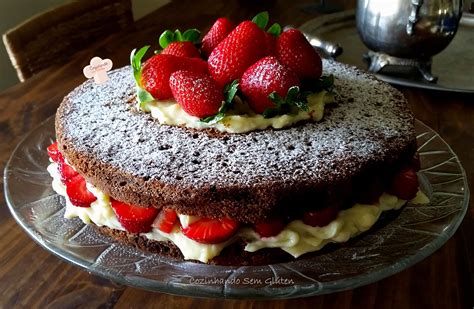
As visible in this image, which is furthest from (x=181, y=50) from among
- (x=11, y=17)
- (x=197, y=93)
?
(x=11, y=17)

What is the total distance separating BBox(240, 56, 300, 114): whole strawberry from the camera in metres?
1.15

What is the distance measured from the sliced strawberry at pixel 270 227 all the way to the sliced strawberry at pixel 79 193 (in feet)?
1.14

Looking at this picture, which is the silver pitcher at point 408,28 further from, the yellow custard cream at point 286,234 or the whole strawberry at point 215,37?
the yellow custard cream at point 286,234

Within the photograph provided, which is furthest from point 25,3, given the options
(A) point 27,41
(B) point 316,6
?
(B) point 316,6

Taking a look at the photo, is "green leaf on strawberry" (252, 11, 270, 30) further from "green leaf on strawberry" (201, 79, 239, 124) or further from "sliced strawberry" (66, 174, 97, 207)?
"sliced strawberry" (66, 174, 97, 207)

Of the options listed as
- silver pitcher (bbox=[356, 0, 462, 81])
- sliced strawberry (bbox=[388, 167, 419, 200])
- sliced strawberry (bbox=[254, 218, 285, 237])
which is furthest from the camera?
silver pitcher (bbox=[356, 0, 462, 81])

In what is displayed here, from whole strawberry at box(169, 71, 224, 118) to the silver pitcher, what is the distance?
900 millimetres

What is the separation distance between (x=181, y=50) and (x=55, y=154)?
368 millimetres

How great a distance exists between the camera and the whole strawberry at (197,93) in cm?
115

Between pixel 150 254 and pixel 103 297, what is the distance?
114mm

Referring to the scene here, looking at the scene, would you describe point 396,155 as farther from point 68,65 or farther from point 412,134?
point 68,65

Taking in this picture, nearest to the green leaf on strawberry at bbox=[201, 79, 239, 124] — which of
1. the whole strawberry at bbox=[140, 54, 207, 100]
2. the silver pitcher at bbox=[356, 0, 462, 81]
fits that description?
the whole strawberry at bbox=[140, 54, 207, 100]

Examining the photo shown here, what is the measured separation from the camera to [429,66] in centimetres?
197

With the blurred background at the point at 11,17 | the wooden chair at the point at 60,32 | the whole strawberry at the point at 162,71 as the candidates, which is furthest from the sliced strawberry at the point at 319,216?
the blurred background at the point at 11,17
